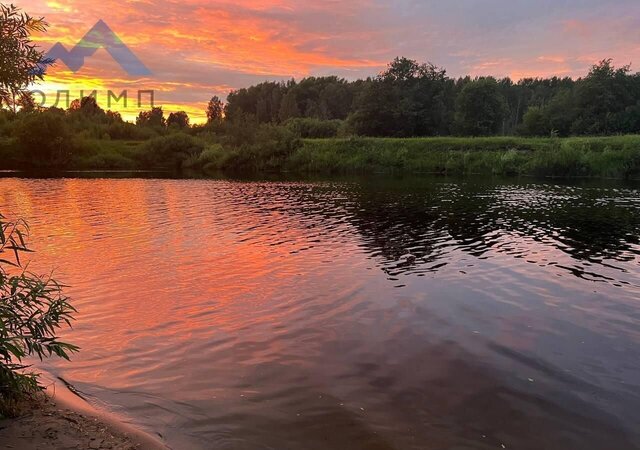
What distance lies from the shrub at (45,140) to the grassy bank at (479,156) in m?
55.4

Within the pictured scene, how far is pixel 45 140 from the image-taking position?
106000mm

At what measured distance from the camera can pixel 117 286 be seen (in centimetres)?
1733

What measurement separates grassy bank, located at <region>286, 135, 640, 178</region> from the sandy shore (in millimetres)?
79792

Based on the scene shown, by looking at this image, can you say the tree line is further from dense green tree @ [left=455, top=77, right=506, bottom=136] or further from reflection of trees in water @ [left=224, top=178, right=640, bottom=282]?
reflection of trees in water @ [left=224, top=178, right=640, bottom=282]

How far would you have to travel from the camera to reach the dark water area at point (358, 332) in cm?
880

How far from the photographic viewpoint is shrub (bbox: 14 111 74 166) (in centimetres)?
10281

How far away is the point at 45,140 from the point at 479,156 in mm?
95055

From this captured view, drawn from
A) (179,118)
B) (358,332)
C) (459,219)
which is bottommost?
(358,332)

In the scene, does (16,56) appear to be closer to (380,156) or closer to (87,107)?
(380,156)

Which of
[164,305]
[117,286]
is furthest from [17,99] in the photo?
[117,286]

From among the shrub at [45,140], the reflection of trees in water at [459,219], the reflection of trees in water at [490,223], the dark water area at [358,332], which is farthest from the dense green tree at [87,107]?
the dark water area at [358,332]

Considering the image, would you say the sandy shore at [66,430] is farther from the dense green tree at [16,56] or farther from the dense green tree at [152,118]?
the dense green tree at [152,118]

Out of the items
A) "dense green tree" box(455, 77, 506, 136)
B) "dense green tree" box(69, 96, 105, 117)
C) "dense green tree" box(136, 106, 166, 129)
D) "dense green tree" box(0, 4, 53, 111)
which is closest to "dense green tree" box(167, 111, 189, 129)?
"dense green tree" box(136, 106, 166, 129)

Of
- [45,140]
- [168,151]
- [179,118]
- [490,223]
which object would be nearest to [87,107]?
[179,118]
